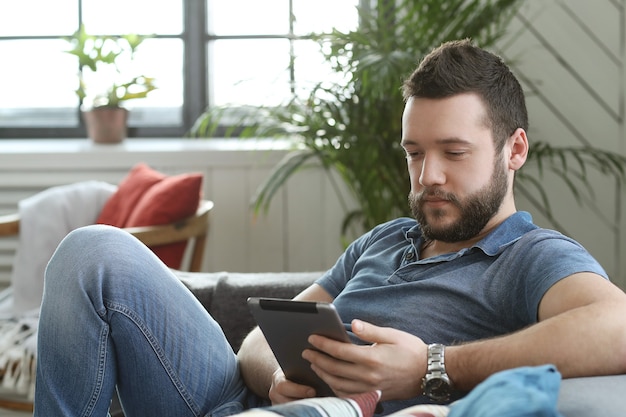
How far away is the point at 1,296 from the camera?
9.62 ft

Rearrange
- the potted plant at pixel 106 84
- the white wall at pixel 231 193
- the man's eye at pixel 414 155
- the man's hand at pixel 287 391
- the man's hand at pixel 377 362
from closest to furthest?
the man's hand at pixel 377 362
the man's hand at pixel 287 391
the man's eye at pixel 414 155
the white wall at pixel 231 193
the potted plant at pixel 106 84

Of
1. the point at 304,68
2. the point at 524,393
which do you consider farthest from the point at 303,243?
the point at 524,393

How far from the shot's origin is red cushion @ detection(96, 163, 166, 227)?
116 inches

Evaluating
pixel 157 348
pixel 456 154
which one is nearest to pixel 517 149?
pixel 456 154

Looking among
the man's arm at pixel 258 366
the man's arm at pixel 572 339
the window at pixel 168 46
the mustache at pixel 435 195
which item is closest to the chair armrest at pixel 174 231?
the window at pixel 168 46

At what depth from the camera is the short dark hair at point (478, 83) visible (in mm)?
1539

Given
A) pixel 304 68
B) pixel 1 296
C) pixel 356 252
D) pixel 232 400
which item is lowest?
pixel 1 296

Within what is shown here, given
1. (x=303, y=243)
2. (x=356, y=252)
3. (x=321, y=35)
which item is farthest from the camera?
(x=303, y=243)

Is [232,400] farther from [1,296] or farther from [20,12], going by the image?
[20,12]

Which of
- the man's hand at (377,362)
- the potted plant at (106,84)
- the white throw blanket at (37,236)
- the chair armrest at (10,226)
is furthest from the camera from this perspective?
the potted plant at (106,84)

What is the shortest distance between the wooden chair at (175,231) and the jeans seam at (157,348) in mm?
1160

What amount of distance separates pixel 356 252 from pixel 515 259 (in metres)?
0.44

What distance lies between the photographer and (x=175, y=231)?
2793 millimetres

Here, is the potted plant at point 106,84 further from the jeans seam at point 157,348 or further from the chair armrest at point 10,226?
the jeans seam at point 157,348
